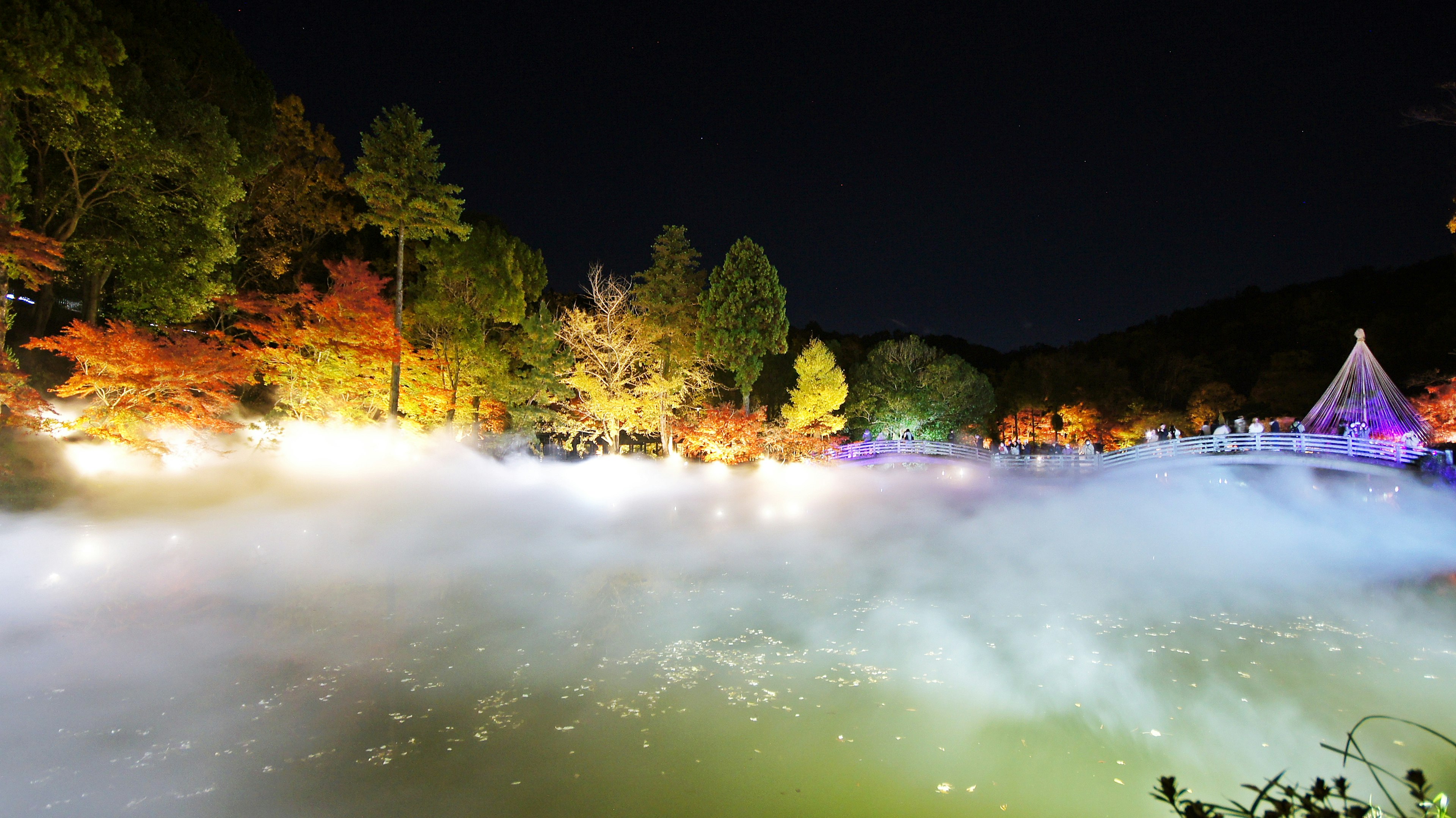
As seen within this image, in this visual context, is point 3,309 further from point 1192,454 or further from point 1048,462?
point 1192,454

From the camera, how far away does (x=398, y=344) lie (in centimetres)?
1784

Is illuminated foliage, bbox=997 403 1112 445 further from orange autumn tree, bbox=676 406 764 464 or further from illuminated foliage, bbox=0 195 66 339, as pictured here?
illuminated foliage, bbox=0 195 66 339

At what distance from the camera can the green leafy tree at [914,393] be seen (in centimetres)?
3209

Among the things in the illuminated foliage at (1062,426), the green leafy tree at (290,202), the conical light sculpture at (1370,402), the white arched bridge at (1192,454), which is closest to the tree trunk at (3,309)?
the green leafy tree at (290,202)

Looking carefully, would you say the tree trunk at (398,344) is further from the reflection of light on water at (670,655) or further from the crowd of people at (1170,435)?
the crowd of people at (1170,435)

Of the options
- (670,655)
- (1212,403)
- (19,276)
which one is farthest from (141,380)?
(1212,403)

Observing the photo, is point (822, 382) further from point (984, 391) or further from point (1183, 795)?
point (1183, 795)

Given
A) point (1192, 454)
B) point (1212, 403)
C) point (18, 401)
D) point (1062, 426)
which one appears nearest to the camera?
point (18, 401)

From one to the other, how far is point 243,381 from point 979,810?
1523cm

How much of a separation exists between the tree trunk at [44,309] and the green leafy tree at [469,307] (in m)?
7.71

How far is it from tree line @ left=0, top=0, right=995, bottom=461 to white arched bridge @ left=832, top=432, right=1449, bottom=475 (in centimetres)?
289

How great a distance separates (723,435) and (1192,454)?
51.8 feet

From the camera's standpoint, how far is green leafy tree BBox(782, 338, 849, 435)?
27391 millimetres

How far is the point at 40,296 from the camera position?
47.2ft
